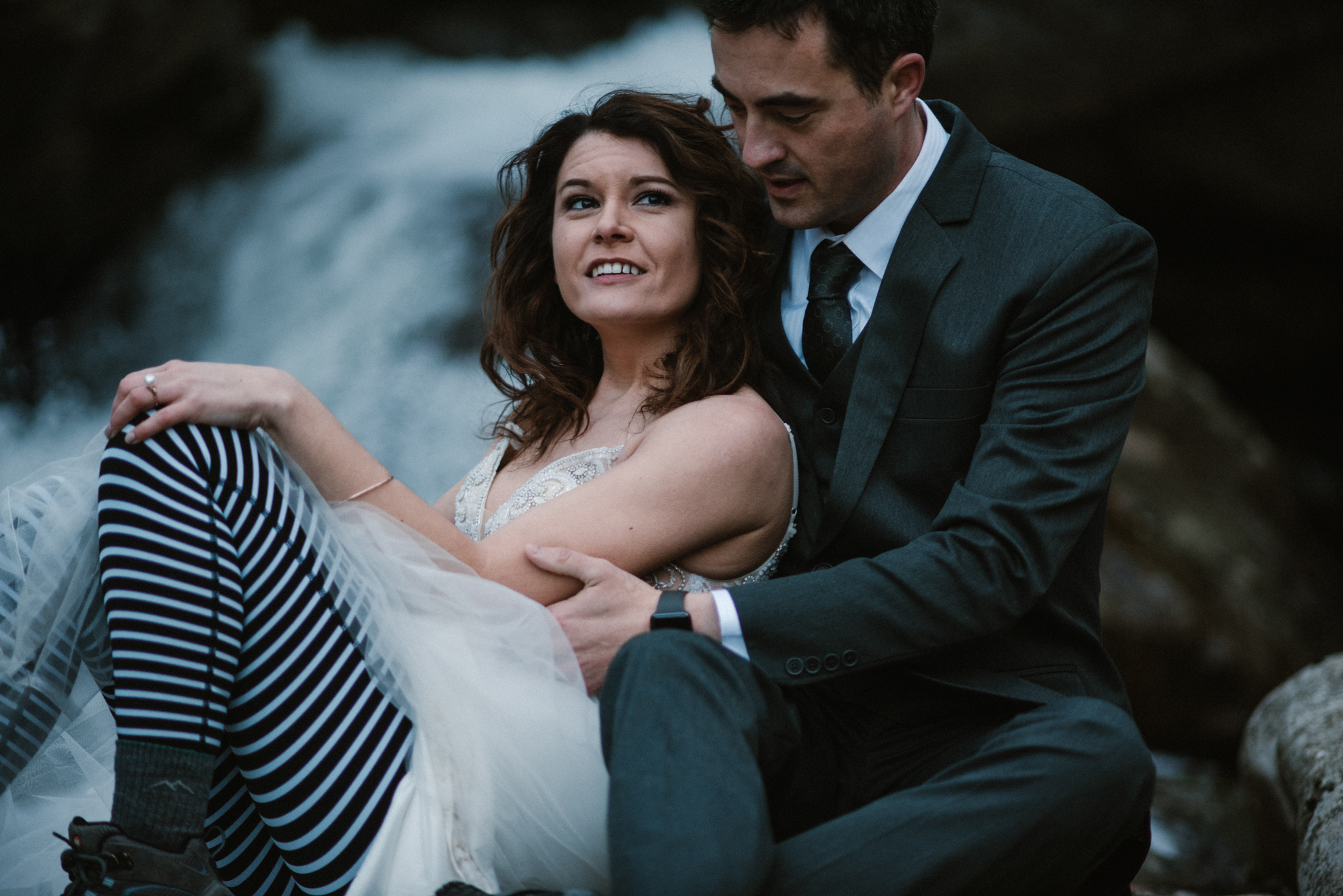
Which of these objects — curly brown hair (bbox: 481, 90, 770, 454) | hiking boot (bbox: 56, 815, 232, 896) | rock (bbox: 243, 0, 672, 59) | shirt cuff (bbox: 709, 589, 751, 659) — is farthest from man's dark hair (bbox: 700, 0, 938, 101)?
rock (bbox: 243, 0, 672, 59)

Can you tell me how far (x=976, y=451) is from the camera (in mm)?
2133

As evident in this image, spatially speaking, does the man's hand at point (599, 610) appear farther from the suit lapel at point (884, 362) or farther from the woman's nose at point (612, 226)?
the woman's nose at point (612, 226)

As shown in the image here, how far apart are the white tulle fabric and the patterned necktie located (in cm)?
79

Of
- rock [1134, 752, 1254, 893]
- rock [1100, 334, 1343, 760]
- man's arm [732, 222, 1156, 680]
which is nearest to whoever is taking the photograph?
man's arm [732, 222, 1156, 680]

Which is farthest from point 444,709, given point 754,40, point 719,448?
point 754,40

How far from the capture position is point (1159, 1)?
20.1ft

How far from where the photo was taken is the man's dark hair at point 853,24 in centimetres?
225

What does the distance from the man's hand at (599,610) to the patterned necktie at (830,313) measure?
0.62 metres

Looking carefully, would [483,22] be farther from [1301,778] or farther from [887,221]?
[1301,778]

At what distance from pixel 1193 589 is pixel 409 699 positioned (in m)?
3.58

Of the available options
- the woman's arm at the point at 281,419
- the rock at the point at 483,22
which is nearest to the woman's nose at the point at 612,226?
the woman's arm at the point at 281,419

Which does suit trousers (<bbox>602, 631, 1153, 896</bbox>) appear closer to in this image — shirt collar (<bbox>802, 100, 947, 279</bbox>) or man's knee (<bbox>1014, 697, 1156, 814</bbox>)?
man's knee (<bbox>1014, 697, 1156, 814</bbox>)

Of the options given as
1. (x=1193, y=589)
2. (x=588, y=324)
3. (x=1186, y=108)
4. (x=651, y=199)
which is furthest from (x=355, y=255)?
(x=1186, y=108)

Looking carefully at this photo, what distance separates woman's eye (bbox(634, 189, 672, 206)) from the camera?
8.44 ft
